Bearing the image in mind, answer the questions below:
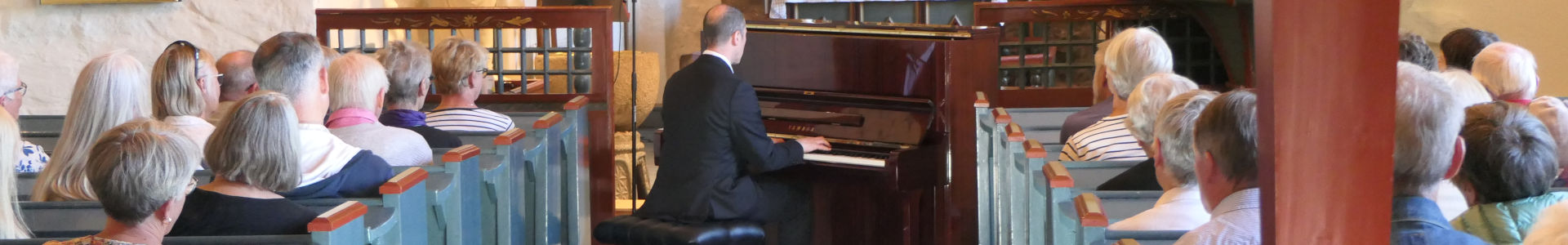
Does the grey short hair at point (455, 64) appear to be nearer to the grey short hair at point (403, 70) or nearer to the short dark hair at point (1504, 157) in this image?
the grey short hair at point (403, 70)

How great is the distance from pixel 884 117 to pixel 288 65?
→ 212 cm

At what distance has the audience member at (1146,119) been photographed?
103 inches

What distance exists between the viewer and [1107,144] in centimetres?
320

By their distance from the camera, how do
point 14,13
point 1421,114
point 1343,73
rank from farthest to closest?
point 14,13
point 1421,114
point 1343,73

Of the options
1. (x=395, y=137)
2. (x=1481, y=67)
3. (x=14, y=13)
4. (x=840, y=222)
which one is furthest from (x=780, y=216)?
(x=14, y=13)

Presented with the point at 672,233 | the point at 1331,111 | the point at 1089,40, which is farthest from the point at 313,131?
the point at 1089,40

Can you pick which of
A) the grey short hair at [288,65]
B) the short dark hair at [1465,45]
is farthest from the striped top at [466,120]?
the short dark hair at [1465,45]

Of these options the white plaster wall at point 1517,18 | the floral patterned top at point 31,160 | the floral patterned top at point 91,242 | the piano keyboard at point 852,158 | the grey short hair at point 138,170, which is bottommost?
the piano keyboard at point 852,158

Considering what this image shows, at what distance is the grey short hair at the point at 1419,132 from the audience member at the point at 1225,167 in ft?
1.59

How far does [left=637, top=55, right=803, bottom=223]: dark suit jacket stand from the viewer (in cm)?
403

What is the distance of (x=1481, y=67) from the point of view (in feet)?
9.18

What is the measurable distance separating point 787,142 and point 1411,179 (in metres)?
3.57

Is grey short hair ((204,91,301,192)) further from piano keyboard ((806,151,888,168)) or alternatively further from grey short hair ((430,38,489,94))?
piano keyboard ((806,151,888,168))

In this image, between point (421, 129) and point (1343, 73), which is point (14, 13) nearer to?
point (421, 129)
